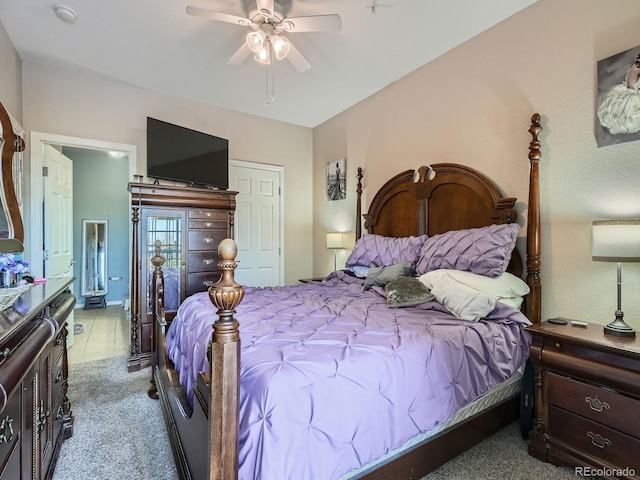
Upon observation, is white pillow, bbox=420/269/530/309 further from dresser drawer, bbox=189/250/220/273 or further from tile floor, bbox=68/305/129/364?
tile floor, bbox=68/305/129/364

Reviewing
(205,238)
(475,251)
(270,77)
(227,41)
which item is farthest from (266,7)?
(205,238)

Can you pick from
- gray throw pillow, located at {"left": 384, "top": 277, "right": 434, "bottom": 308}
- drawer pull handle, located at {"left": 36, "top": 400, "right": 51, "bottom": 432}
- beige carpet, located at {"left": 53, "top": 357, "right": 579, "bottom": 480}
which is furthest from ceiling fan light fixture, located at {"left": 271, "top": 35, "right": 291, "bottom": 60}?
beige carpet, located at {"left": 53, "top": 357, "right": 579, "bottom": 480}

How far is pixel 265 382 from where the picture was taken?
3.44 feet

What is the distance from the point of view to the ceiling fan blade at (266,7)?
2.00 meters

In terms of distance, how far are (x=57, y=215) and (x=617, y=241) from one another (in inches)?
187

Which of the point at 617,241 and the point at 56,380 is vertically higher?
the point at 617,241

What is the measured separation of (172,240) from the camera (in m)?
3.31

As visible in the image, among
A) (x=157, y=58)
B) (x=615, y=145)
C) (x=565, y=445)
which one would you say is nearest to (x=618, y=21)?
(x=615, y=145)

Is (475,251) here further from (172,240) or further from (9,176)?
(9,176)

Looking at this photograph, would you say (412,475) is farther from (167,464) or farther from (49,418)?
(49,418)

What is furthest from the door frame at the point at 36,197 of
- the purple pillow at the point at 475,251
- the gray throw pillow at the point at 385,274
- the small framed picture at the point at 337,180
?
the purple pillow at the point at 475,251

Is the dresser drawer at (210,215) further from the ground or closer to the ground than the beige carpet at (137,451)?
further from the ground

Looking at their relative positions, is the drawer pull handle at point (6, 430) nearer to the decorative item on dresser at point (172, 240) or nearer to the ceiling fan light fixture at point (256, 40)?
the decorative item on dresser at point (172, 240)

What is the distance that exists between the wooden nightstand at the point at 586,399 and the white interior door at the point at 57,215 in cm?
406
